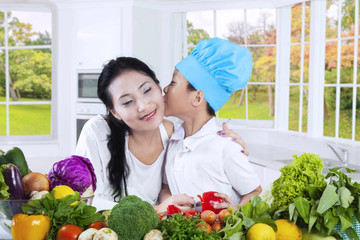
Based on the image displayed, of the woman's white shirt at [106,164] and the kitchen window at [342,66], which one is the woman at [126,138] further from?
the kitchen window at [342,66]

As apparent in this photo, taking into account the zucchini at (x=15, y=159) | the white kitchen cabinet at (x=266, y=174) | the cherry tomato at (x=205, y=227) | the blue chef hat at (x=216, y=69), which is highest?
the blue chef hat at (x=216, y=69)

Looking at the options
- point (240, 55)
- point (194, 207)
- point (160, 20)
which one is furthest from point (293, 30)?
point (194, 207)

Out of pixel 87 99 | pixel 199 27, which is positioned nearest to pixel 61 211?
pixel 87 99

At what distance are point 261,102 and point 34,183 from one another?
7335 mm

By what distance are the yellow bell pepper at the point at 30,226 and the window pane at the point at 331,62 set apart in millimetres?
5616

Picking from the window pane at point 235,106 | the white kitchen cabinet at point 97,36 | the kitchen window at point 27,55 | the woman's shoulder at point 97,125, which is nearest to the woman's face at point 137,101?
the woman's shoulder at point 97,125

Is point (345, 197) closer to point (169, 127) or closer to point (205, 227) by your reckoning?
point (205, 227)

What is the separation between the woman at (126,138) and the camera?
197 centimetres

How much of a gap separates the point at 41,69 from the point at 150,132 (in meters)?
5.90

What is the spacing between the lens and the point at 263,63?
6863 mm

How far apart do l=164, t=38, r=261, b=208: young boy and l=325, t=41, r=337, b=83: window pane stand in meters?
4.59

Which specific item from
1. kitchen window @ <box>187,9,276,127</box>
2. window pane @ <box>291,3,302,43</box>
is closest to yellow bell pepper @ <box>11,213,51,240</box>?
kitchen window @ <box>187,9,276,127</box>

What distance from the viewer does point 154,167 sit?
216 centimetres

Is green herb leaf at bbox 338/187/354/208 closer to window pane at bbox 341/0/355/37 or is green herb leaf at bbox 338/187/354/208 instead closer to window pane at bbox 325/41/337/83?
window pane at bbox 325/41/337/83
